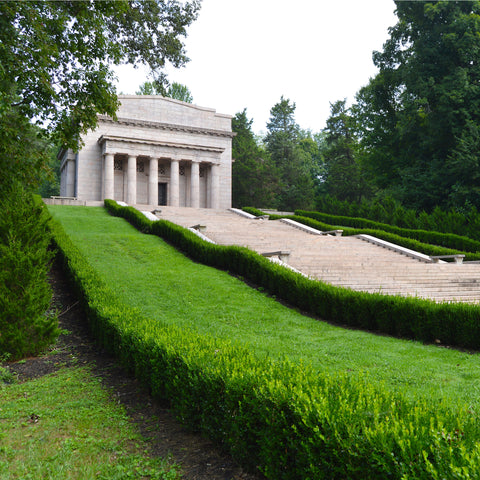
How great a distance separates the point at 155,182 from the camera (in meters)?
36.0

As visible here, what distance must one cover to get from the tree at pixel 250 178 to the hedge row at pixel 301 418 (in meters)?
42.2

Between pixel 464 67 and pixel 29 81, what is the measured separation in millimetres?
29850

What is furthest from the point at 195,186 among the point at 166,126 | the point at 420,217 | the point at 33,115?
the point at 33,115

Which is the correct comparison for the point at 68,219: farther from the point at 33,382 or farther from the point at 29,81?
the point at 33,382

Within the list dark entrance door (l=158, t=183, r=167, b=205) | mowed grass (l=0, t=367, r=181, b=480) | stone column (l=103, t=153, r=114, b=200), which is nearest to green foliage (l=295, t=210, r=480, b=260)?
mowed grass (l=0, t=367, r=181, b=480)

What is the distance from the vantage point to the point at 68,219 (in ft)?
66.2

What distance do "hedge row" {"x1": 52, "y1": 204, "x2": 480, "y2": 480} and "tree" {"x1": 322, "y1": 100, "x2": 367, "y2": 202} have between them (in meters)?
45.6

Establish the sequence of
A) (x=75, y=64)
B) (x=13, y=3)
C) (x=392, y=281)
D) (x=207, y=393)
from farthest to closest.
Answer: (x=392, y=281), (x=75, y=64), (x=13, y=3), (x=207, y=393)

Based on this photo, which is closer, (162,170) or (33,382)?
(33,382)

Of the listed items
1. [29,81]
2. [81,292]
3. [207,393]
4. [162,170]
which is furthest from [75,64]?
[162,170]

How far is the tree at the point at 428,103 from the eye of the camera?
90.6 feet

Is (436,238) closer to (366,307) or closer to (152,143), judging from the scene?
(366,307)

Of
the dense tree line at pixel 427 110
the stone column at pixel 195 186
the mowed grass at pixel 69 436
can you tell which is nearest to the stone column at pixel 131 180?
the stone column at pixel 195 186

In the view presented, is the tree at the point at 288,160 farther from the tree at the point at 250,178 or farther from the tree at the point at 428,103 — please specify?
the tree at the point at 428,103
